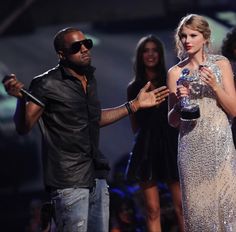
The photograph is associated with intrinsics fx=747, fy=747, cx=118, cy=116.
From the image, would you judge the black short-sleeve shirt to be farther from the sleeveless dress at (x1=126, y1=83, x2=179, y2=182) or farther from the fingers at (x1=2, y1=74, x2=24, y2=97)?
Answer: the sleeveless dress at (x1=126, y1=83, x2=179, y2=182)

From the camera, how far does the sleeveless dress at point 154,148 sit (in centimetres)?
553

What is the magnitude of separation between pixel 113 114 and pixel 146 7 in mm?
3752

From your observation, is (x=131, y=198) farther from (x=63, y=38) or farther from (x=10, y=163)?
(x=63, y=38)

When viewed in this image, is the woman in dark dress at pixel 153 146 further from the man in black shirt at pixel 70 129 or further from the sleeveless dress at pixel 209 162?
the man in black shirt at pixel 70 129

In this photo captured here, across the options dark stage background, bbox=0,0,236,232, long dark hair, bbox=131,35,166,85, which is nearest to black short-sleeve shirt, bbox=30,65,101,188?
long dark hair, bbox=131,35,166,85

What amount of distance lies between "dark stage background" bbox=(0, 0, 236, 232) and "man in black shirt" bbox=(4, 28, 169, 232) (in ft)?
10.7

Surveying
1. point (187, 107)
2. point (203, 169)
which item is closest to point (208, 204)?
point (203, 169)

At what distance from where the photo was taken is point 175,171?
18.0 feet

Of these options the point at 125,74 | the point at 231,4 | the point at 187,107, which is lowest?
the point at 187,107

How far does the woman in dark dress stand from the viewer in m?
5.50

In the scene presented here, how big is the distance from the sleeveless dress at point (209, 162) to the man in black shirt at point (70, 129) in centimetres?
53

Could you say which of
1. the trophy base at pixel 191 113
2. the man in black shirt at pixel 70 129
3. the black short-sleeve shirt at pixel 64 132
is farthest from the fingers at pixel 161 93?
the black short-sleeve shirt at pixel 64 132

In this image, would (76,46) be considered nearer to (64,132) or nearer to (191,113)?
(64,132)

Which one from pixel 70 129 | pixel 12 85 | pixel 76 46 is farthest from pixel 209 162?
pixel 12 85
